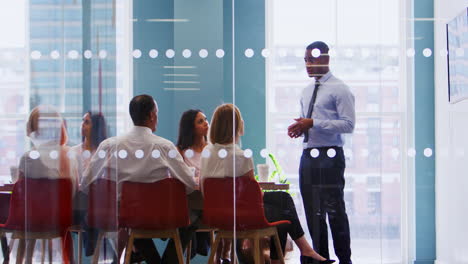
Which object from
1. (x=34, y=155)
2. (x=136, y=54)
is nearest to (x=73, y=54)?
(x=136, y=54)

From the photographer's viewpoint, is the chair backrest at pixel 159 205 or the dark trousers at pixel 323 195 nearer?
the chair backrest at pixel 159 205

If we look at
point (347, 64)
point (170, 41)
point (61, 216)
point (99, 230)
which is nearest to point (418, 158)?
point (347, 64)

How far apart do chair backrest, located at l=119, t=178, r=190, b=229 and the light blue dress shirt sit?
0.73 metres

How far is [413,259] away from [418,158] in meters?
0.55

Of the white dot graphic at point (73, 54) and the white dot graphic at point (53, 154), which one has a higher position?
the white dot graphic at point (73, 54)

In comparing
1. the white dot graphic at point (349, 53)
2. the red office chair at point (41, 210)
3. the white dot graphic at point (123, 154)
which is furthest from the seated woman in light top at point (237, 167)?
the red office chair at point (41, 210)

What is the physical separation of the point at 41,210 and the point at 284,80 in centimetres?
148

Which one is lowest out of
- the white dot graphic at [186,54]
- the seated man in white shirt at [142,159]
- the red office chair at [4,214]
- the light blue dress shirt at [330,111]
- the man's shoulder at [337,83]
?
the red office chair at [4,214]

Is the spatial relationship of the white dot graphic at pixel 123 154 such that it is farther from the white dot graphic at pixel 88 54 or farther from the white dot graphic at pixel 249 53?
the white dot graphic at pixel 249 53

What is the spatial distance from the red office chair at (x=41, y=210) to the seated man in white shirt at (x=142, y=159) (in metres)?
0.14

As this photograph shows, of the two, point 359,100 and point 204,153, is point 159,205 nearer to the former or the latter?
point 204,153

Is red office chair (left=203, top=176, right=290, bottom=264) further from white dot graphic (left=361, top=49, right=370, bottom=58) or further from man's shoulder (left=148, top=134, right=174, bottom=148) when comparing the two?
white dot graphic (left=361, top=49, right=370, bottom=58)

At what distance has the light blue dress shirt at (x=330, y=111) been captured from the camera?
2932 mm
